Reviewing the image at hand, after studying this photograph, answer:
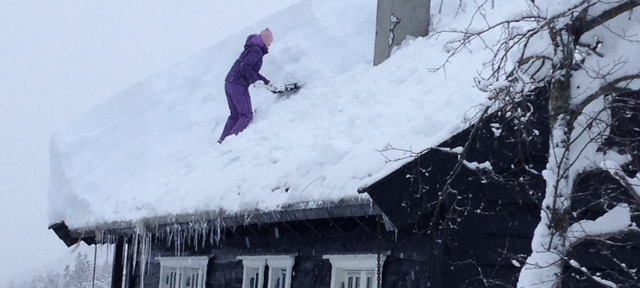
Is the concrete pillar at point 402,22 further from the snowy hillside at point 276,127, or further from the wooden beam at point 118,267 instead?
the wooden beam at point 118,267

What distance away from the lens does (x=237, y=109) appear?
1262cm

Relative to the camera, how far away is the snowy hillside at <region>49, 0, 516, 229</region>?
7.67 metres

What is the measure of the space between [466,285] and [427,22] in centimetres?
492

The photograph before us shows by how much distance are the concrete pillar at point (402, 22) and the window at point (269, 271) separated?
330 cm

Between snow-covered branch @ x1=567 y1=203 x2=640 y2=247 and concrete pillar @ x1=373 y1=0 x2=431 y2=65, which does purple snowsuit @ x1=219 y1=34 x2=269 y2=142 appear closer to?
concrete pillar @ x1=373 y1=0 x2=431 y2=65

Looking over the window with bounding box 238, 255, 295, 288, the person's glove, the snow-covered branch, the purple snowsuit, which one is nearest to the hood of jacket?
the purple snowsuit

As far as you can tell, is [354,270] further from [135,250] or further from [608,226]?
[135,250]

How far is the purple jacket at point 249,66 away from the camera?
1298cm

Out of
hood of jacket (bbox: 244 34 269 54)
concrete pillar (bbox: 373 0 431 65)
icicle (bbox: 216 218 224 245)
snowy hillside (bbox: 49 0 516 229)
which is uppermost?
hood of jacket (bbox: 244 34 269 54)

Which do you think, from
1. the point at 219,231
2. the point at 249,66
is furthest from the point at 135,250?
the point at 249,66

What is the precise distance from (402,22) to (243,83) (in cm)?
282

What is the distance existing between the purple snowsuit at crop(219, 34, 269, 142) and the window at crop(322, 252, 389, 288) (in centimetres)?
458

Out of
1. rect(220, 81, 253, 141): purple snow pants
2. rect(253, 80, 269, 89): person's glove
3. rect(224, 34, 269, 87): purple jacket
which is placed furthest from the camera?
rect(253, 80, 269, 89): person's glove

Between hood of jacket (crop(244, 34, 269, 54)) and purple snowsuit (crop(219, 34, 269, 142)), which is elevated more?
hood of jacket (crop(244, 34, 269, 54))
